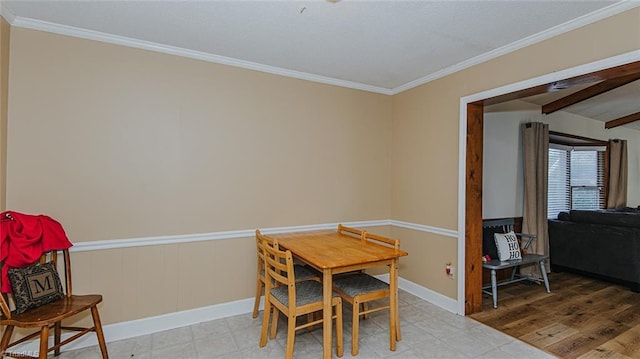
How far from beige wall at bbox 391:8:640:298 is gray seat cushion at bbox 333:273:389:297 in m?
1.00

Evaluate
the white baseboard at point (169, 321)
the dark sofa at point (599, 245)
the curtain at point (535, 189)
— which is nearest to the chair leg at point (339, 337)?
the white baseboard at point (169, 321)

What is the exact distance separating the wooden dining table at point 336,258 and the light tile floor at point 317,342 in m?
0.22

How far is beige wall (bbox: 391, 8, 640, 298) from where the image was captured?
2.12 meters

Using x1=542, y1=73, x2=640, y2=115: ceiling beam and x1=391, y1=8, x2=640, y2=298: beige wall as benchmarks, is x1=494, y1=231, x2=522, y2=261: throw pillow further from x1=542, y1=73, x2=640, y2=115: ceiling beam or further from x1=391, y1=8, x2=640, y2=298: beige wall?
x1=542, y1=73, x2=640, y2=115: ceiling beam

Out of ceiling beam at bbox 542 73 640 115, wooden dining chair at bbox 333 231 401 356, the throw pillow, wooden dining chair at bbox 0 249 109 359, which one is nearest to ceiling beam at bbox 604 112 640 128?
ceiling beam at bbox 542 73 640 115

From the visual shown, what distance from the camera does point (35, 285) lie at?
202 centimetres

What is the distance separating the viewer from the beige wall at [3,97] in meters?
2.13

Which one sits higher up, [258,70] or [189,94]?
[258,70]

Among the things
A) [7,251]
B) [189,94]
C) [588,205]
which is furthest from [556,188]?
[7,251]

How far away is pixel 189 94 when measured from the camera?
2785mm

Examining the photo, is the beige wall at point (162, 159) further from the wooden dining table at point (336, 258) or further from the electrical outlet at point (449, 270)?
the electrical outlet at point (449, 270)

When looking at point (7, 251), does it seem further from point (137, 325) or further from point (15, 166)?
point (137, 325)

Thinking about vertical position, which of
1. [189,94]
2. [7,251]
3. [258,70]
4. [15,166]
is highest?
[258,70]

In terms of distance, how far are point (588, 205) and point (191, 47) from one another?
669cm
